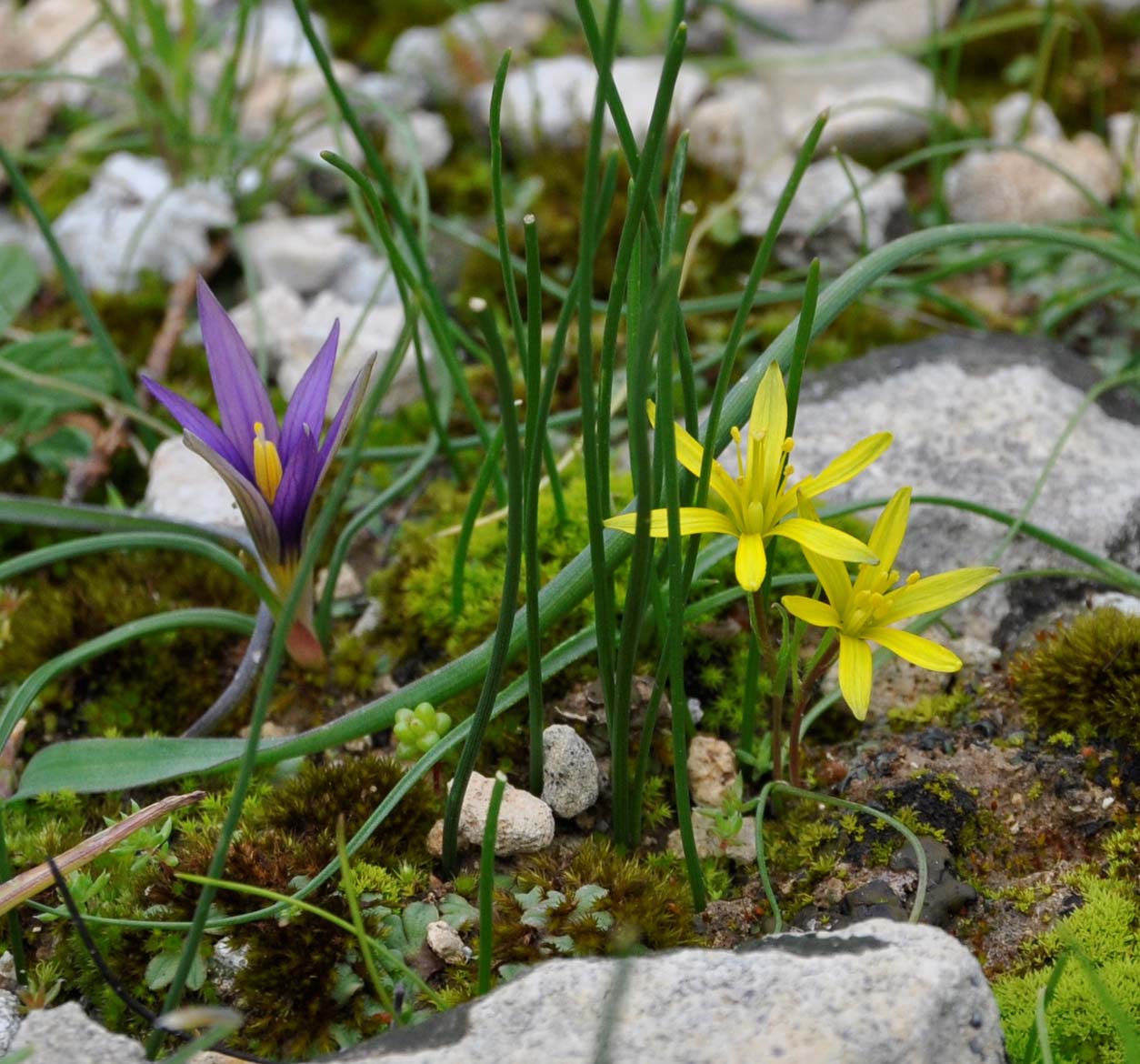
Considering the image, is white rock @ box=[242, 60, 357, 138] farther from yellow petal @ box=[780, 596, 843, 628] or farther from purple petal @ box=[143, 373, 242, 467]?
yellow petal @ box=[780, 596, 843, 628]

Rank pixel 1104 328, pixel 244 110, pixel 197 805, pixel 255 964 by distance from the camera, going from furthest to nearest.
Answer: pixel 244 110
pixel 1104 328
pixel 197 805
pixel 255 964

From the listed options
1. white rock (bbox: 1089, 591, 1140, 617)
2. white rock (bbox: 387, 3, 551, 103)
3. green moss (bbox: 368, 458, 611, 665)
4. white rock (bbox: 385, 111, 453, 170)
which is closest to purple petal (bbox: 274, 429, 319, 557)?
green moss (bbox: 368, 458, 611, 665)

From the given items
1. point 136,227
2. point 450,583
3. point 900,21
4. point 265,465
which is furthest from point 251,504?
point 900,21

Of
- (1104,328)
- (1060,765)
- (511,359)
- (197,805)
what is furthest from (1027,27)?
(197,805)

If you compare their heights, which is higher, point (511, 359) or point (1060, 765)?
point (511, 359)

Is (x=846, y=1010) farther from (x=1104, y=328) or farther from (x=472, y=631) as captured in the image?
(x=1104, y=328)

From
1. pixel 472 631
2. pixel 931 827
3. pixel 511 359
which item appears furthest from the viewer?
pixel 511 359
